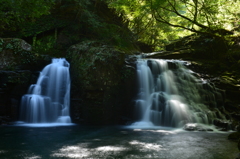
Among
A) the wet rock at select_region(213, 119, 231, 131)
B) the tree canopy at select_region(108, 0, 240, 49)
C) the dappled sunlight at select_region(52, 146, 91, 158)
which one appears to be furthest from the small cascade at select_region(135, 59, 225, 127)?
the dappled sunlight at select_region(52, 146, 91, 158)

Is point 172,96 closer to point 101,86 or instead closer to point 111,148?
point 101,86

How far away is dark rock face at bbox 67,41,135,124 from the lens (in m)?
9.44

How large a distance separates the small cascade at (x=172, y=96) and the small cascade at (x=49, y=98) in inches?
143

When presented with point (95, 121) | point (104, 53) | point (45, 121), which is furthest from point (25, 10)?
point (95, 121)

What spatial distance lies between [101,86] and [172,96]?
3.62 m

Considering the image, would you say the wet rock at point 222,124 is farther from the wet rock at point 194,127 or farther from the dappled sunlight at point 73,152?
the dappled sunlight at point 73,152

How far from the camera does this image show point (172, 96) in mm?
10016

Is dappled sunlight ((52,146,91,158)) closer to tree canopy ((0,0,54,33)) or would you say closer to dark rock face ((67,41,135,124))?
dark rock face ((67,41,135,124))

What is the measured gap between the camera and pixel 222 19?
9172mm

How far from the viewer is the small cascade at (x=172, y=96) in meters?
8.88

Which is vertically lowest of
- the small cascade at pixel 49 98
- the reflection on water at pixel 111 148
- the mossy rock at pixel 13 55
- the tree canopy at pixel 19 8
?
the reflection on water at pixel 111 148

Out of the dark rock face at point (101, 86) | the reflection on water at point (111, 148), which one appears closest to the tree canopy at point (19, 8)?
the dark rock face at point (101, 86)

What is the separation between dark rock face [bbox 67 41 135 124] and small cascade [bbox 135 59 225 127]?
0.87 meters

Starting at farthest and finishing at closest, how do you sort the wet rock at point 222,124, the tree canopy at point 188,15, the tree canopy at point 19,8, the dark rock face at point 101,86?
1. the dark rock face at point 101,86
2. the tree canopy at point 19,8
3. the tree canopy at point 188,15
4. the wet rock at point 222,124
